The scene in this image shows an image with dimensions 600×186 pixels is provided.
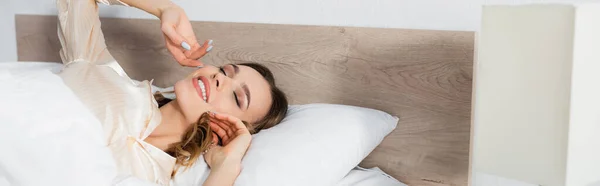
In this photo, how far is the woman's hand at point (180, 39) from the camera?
154cm

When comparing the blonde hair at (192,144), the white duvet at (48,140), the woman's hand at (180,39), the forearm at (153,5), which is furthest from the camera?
the forearm at (153,5)

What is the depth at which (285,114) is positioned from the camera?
1.62 metres

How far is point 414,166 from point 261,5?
2.02 ft

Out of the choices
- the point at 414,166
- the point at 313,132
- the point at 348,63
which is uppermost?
the point at 348,63

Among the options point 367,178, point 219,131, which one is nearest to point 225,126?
point 219,131

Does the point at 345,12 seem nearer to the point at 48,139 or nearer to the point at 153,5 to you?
the point at 153,5

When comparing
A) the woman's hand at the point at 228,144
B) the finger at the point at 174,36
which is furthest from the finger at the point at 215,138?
the finger at the point at 174,36

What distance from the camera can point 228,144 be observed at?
4.63 feet

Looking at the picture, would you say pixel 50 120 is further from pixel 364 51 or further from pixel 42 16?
pixel 42 16

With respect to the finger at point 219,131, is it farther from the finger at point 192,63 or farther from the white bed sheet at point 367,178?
the white bed sheet at point 367,178

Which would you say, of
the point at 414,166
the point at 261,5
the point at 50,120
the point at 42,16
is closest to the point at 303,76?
the point at 261,5

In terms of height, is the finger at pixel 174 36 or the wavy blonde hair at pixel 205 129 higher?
the finger at pixel 174 36

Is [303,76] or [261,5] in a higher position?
[261,5]

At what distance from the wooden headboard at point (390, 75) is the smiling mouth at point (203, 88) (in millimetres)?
292
